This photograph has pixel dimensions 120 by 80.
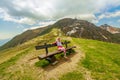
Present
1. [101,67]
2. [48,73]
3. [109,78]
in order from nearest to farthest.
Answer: [109,78] → [48,73] → [101,67]

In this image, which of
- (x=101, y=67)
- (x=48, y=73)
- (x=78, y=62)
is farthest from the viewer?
(x=78, y=62)

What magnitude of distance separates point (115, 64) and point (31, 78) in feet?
30.5

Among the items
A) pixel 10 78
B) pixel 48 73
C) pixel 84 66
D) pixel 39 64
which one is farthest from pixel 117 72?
pixel 10 78

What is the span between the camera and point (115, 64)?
16828mm

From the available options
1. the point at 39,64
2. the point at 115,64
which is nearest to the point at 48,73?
the point at 39,64

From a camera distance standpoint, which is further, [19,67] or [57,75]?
[19,67]

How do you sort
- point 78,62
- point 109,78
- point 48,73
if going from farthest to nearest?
point 78,62, point 48,73, point 109,78

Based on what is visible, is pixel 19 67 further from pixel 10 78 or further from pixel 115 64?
pixel 115 64

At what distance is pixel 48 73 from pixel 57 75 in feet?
3.22

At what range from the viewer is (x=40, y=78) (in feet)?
45.2

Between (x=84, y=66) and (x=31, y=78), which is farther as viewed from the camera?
(x=84, y=66)

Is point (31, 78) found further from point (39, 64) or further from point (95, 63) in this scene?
point (95, 63)

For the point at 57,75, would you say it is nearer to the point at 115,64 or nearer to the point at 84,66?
the point at 84,66

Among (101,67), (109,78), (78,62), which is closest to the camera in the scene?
(109,78)
